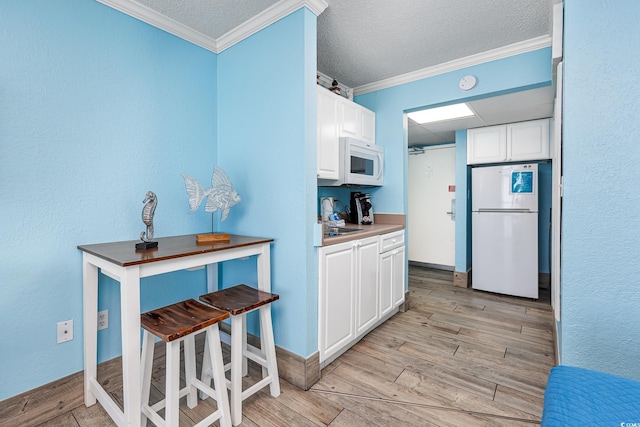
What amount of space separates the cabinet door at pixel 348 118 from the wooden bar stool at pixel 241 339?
1.55m

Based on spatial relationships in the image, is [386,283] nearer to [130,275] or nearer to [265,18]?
[130,275]

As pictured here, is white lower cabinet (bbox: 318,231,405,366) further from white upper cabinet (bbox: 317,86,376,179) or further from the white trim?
the white trim

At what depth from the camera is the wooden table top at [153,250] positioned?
133cm

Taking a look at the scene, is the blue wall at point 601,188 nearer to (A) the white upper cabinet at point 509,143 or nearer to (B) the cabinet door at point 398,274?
(B) the cabinet door at point 398,274

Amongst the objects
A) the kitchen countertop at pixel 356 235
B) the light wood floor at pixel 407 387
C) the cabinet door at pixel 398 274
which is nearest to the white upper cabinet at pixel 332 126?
the kitchen countertop at pixel 356 235

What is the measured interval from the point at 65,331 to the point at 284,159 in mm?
1570

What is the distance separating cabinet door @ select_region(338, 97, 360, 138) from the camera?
8.36ft

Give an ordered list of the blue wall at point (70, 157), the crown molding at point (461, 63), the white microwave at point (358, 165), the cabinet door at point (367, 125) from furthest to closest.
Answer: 1. the cabinet door at point (367, 125)
2. the white microwave at point (358, 165)
3. the crown molding at point (461, 63)
4. the blue wall at point (70, 157)

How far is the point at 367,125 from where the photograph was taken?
2.95 meters

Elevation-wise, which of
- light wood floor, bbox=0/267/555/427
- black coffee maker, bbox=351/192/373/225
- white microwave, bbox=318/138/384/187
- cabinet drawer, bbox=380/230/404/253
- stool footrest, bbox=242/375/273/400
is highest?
white microwave, bbox=318/138/384/187

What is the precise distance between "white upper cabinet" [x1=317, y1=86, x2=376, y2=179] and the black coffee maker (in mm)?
592

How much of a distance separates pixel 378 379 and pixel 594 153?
1.65 meters

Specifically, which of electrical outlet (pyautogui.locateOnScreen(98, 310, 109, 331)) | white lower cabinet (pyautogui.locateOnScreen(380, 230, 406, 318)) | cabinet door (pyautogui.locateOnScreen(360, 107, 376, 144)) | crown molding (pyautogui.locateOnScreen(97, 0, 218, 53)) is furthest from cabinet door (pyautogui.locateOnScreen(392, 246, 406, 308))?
crown molding (pyautogui.locateOnScreen(97, 0, 218, 53))

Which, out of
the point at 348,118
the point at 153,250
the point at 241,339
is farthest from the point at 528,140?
the point at 153,250
